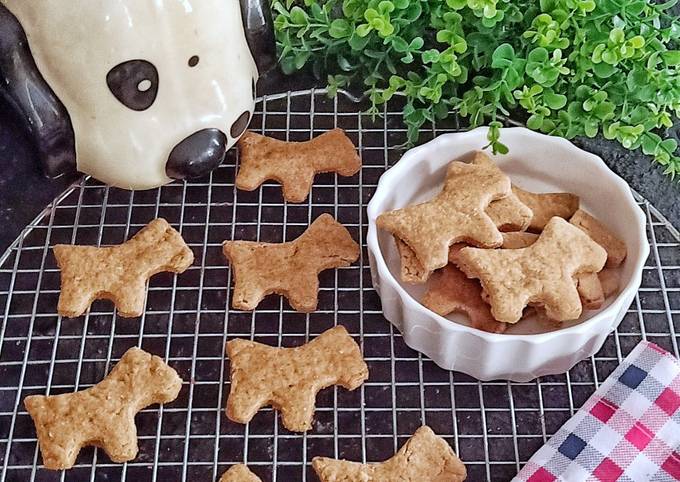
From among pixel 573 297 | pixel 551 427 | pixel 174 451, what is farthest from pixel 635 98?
pixel 174 451

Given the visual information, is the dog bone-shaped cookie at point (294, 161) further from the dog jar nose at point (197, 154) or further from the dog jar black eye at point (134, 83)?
the dog jar black eye at point (134, 83)

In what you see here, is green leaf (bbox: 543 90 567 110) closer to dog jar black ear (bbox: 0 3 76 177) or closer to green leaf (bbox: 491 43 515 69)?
green leaf (bbox: 491 43 515 69)

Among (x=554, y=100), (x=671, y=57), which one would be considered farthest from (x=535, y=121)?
(x=671, y=57)

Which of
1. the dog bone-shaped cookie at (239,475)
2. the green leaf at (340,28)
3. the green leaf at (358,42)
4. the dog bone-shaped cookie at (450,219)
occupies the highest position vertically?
the green leaf at (340,28)

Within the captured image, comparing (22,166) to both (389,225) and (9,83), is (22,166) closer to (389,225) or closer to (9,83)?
(9,83)

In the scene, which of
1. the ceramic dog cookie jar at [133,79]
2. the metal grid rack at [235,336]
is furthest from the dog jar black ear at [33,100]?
the metal grid rack at [235,336]

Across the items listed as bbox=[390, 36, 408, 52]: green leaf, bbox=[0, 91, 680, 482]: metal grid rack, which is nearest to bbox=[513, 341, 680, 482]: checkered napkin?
bbox=[0, 91, 680, 482]: metal grid rack
